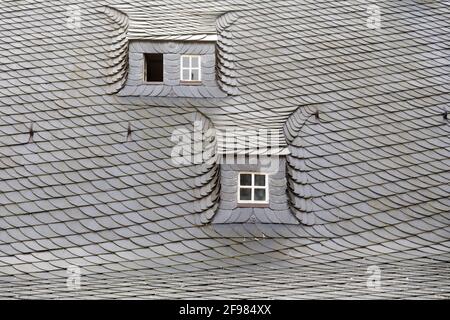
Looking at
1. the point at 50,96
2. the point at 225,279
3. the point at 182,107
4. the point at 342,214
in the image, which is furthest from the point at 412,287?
the point at 50,96

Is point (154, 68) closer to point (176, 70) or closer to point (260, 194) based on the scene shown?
point (176, 70)

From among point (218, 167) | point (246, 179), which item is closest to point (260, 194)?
point (246, 179)

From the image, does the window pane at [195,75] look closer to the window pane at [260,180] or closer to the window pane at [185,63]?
the window pane at [185,63]

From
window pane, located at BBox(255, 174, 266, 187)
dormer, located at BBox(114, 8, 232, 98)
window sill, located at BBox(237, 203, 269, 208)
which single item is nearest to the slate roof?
dormer, located at BBox(114, 8, 232, 98)

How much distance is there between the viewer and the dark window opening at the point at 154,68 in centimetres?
1730

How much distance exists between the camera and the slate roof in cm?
1446

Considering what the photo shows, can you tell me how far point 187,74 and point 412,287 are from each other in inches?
248

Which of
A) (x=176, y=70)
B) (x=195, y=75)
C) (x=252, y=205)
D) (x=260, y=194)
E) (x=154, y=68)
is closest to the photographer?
(x=252, y=205)

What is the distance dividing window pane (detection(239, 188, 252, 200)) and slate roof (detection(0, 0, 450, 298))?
44 centimetres

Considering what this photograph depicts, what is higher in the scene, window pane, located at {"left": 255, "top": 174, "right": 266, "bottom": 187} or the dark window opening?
the dark window opening

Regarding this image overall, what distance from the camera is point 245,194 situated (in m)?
15.1

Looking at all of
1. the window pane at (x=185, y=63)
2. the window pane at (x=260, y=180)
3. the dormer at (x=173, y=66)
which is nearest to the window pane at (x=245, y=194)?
the window pane at (x=260, y=180)

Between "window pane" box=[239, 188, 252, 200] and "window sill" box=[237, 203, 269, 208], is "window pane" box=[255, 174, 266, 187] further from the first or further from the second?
"window sill" box=[237, 203, 269, 208]

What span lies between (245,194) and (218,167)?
2.48 feet
